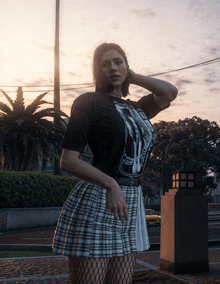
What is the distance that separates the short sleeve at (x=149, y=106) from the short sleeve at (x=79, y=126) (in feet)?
1.62

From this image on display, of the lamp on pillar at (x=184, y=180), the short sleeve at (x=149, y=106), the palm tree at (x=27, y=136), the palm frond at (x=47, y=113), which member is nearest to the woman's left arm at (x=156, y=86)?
the short sleeve at (x=149, y=106)

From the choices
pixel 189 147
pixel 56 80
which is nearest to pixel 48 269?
pixel 56 80

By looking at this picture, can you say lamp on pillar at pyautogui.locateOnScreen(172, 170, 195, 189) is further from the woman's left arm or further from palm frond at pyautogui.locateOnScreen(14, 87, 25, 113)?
palm frond at pyautogui.locateOnScreen(14, 87, 25, 113)

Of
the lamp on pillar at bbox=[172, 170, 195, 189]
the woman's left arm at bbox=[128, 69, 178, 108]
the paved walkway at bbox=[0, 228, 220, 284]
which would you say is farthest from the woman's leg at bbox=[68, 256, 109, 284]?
the lamp on pillar at bbox=[172, 170, 195, 189]

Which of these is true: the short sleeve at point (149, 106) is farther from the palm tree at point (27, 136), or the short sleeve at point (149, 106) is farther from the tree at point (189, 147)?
the tree at point (189, 147)

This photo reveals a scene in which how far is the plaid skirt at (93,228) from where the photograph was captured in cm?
159

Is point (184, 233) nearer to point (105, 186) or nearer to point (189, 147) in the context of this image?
point (105, 186)

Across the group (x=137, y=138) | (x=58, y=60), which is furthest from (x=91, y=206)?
(x=58, y=60)

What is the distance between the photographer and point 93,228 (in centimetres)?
161

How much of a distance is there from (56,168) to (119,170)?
18.6 metres

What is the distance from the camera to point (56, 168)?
65.6 ft

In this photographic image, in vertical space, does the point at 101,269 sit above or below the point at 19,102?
below

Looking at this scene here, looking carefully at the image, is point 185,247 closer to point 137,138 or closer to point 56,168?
point 137,138

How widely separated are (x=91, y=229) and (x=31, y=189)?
1478 centimetres
